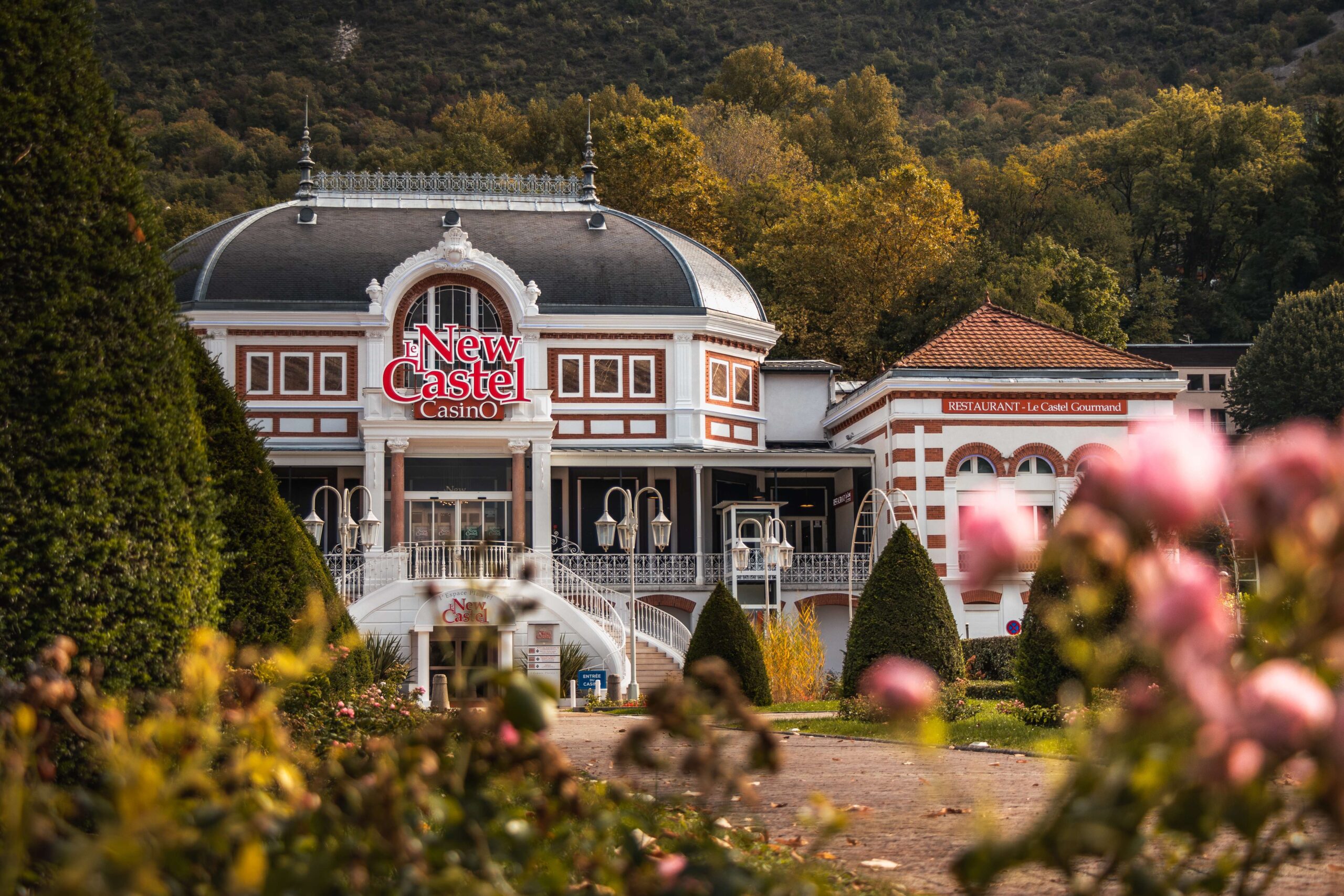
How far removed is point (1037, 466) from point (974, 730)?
20.0m

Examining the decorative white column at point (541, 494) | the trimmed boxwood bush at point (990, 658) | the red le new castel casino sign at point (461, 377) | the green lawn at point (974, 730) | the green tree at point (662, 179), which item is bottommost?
the green lawn at point (974, 730)

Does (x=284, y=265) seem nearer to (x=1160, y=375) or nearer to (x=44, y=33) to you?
(x=1160, y=375)

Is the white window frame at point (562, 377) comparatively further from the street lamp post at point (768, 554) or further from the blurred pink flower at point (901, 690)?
the blurred pink flower at point (901, 690)

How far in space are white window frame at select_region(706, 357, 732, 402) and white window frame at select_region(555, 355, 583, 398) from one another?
3.32m

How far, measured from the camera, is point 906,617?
19891 millimetres

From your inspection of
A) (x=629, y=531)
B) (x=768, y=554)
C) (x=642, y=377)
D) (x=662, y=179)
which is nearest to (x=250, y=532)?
(x=629, y=531)

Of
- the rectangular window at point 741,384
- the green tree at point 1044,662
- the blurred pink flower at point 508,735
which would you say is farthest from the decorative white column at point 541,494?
the blurred pink flower at point 508,735

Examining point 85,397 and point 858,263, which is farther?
point 858,263

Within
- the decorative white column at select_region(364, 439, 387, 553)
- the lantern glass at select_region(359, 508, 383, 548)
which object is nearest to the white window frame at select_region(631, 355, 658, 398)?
the decorative white column at select_region(364, 439, 387, 553)

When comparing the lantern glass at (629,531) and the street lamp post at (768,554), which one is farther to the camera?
the street lamp post at (768,554)

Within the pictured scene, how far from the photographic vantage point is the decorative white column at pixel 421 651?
1150 inches

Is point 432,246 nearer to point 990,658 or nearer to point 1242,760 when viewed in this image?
point 990,658

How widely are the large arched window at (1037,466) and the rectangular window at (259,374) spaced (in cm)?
1874

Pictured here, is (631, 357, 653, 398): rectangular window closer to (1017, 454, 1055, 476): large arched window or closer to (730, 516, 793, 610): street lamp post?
(730, 516, 793, 610): street lamp post
